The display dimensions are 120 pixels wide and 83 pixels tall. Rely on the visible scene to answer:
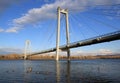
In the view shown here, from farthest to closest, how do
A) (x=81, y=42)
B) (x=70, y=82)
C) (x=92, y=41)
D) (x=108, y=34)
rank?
(x=81, y=42) → (x=92, y=41) → (x=108, y=34) → (x=70, y=82)

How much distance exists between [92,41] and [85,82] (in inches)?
1263

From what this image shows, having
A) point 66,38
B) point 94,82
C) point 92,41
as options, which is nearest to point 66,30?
point 66,38

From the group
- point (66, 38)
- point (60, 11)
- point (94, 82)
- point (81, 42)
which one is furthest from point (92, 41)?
point (94, 82)

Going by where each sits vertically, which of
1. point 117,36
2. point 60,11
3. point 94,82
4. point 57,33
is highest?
point 60,11

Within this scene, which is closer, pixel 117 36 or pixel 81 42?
pixel 117 36

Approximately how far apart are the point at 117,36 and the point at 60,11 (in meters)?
33.9

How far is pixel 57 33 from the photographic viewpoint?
66375mm

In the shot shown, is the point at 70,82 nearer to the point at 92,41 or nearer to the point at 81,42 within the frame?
the point at 92,41

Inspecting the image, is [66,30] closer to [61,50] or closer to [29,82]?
[61,50]

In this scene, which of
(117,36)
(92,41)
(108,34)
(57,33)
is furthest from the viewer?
(57,33)

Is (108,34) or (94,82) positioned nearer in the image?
(94,82)

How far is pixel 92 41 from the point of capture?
165ft

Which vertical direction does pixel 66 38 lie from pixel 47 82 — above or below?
above

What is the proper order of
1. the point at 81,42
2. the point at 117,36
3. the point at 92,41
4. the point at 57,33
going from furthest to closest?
the point at 57,33 < the point at 81,42 < the point at 92,41 < the point at 117,36
